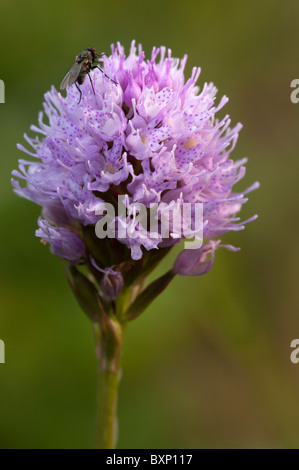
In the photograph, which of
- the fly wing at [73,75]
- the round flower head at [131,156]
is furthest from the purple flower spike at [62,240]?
the fly wing at [73,75]

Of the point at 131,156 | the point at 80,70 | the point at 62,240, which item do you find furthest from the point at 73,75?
the point at 62,240

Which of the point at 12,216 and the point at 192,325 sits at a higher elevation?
the point at 12,216

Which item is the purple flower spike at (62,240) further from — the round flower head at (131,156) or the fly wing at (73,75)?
the fly wing at (73,75)

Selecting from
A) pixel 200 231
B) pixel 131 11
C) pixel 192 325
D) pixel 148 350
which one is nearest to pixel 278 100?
pixel 131 11

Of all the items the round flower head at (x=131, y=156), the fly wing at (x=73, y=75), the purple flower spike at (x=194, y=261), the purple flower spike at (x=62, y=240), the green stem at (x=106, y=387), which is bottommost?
the green stem at (x=106, y=387)

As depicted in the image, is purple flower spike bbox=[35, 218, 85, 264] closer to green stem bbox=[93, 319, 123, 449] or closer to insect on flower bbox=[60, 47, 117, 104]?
green stem bbox=[93, 319, 123, 449]

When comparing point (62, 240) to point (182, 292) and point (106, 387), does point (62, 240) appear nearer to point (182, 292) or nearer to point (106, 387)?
point (106, 387)
